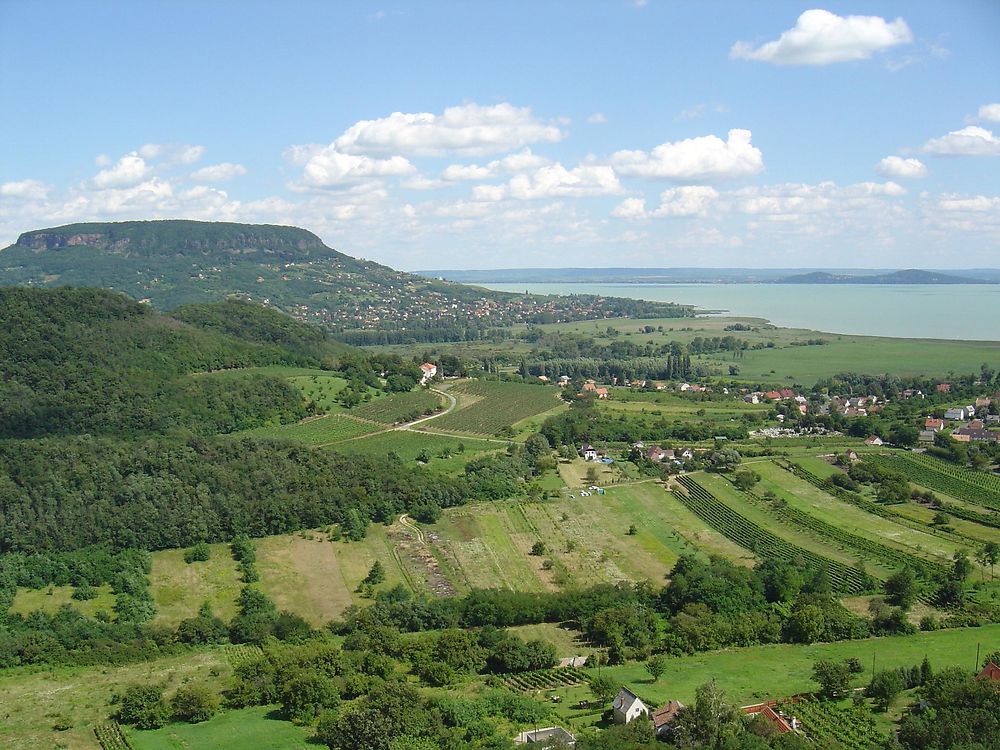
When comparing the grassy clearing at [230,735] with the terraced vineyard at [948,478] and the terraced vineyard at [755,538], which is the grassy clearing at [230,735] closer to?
the terraced vineyard at [755,538]

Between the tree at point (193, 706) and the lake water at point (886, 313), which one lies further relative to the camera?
the lake water at point (886, 313)

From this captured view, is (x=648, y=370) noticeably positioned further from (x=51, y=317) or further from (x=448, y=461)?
(x=51, y=317)

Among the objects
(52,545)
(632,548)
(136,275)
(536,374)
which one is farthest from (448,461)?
(136,275)

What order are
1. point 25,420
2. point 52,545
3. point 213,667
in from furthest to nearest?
point 25,420
point 52,545
point 213,667

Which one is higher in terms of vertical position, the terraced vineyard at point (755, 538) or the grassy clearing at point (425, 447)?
the grassy clearing at point (425, 447)

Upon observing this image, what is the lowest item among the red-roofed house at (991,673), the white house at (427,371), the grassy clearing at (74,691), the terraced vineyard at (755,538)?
the grassy clearing at (74,691)

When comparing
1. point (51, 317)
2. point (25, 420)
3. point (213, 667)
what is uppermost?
point (51, 317)

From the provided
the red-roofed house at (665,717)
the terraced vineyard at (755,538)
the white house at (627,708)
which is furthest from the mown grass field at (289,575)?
the terraced vineyard at (755,538)
